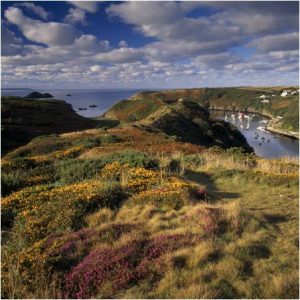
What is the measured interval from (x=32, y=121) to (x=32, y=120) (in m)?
0.50

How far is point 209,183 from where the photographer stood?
1485 cm

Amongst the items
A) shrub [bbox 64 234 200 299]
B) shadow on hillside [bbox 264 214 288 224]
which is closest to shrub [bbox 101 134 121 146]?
shadow on hillside [bbox 264 214 288 224]

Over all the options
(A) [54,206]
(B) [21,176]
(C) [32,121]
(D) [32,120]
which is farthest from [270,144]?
(A) [54,206]

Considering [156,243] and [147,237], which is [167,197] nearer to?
[147,237]

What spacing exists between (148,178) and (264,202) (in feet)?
12.8

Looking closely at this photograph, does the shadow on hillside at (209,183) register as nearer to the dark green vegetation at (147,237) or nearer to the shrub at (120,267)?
the dark green vegetation at (147,237)

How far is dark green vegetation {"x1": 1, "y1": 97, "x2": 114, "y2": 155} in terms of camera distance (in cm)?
5233

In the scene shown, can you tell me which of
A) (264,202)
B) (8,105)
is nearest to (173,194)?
(264,202)

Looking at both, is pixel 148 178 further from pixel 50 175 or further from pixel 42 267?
pixel 42 267

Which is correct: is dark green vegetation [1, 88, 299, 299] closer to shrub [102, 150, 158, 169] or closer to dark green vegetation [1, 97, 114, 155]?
shrub [102, 150, 158, 169]

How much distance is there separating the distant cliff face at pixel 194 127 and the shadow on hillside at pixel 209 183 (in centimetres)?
3471

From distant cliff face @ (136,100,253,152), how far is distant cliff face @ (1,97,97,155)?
1307 centimetres

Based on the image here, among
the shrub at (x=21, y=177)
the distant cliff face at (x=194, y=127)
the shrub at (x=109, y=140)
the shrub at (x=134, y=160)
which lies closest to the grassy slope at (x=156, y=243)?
the shrub at (x=21, y=177)

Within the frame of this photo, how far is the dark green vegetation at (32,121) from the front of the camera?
5233cm
